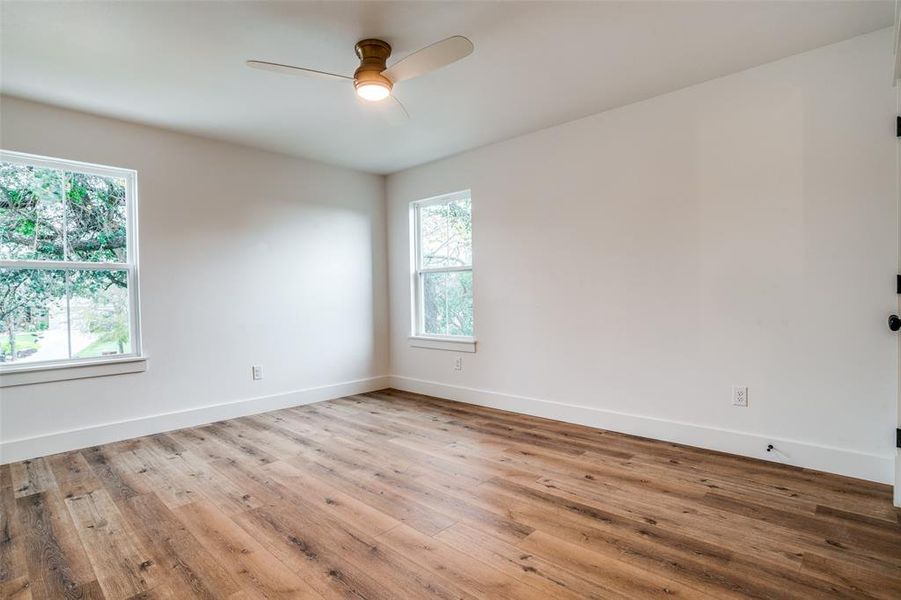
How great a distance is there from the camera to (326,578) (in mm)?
1715

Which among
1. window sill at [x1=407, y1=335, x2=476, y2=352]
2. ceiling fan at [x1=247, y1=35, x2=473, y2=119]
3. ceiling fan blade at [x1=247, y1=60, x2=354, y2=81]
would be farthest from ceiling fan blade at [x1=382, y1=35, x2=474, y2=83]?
window sill at [x1=407, y1=335, x2=476, y2=352]

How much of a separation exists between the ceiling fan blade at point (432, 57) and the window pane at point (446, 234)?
2232 millimetres

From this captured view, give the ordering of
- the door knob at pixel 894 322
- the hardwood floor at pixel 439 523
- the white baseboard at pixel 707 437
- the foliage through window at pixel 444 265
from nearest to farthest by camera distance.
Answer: the hardwood floor at pixel 439 523
the door knob at pixel 894 322
the white baseboard at pixel 707 437
the foliage through window at pixel 444 265

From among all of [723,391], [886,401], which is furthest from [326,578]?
[886,401]

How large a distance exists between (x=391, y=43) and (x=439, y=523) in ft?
8.17

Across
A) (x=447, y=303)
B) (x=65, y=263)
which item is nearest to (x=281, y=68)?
(x=65, y=263)

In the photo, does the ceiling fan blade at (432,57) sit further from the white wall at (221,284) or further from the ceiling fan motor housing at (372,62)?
the white wall at (221,284)

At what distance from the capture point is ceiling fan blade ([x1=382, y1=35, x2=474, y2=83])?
6.53ft

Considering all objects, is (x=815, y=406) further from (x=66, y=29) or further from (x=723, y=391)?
(x=66, y=29)

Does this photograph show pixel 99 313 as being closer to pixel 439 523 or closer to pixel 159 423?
pixel 159 423

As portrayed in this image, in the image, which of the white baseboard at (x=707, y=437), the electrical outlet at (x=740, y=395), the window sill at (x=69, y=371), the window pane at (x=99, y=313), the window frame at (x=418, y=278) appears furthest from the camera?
the window frame at (x=418, y=278)

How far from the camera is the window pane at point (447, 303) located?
4.59m

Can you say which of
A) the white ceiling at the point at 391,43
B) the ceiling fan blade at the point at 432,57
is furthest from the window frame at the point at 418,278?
the ceiling fan blade at the point at 432,57

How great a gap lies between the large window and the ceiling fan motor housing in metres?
2.38
